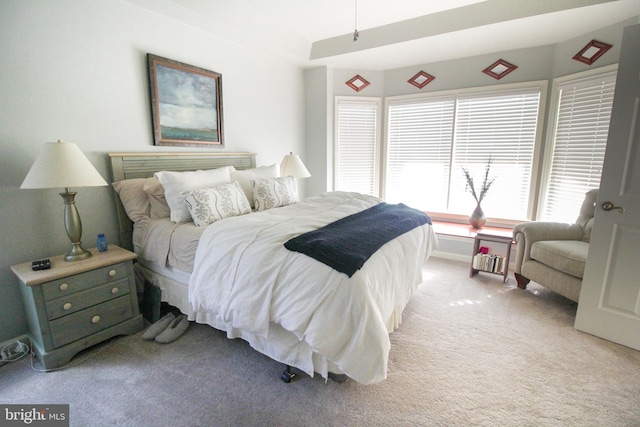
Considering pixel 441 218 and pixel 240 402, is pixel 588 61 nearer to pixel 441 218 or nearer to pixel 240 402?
pixel 441 218

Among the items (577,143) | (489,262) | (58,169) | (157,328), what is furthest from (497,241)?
(58,169)

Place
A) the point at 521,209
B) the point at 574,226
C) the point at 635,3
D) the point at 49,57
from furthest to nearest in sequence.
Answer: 1. the point at 521,209
2. the point at 574,226
3. the point at 635,3
4. the point at 49,57

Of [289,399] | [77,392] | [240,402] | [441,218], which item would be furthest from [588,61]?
[77,392]

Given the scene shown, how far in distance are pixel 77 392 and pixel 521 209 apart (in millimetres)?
4606

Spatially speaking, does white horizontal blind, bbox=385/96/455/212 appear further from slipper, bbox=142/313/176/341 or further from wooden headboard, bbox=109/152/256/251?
slipper, bbox=142/313/176/341

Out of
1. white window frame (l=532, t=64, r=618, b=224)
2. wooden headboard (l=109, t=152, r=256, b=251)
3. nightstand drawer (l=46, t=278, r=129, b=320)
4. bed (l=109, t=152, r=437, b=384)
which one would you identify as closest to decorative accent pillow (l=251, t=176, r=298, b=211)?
bed (l=109, t=152, r=437, b=384)

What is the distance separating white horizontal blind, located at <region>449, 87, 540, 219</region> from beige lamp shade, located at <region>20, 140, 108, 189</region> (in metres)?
4.11

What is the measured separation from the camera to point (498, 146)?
12.5 ft

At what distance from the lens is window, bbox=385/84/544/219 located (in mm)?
3686

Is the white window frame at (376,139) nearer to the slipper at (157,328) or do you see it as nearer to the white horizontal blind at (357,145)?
the white horizontal blind at (357,145)

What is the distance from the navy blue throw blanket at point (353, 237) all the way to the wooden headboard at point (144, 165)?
1.68 metres

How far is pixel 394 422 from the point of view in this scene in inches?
57.9

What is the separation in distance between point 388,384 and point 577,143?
335cm

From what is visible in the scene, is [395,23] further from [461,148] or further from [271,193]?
[271,193]
